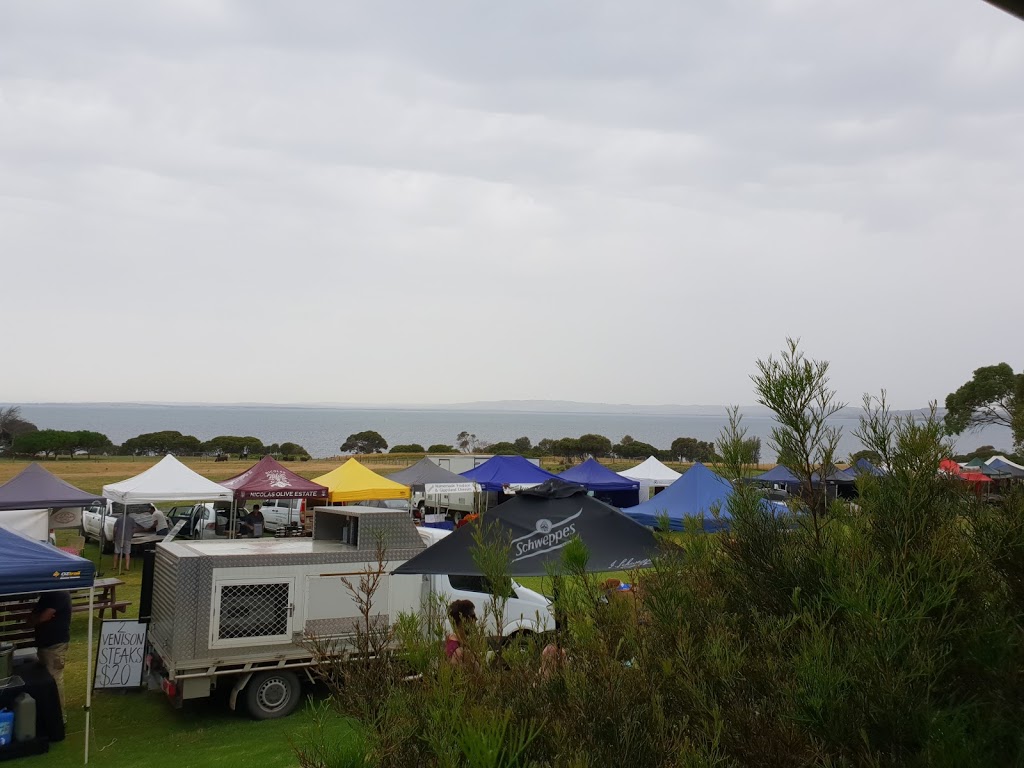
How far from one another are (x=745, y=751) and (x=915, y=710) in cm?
40

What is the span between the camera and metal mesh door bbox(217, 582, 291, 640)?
870 cm

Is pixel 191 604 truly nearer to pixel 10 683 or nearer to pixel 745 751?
pixel 10 683

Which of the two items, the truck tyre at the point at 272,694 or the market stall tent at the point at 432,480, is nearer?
the truck tyre at the point at 272,694

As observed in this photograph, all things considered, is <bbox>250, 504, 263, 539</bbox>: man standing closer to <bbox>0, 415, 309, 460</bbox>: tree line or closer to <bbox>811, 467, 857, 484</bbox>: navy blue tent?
<bbox>811, 467, 857, 484</bbox>: navy blue tent

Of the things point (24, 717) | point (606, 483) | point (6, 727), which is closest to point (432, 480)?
point (606, 483)

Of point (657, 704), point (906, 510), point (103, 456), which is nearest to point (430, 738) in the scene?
point (657, 704)

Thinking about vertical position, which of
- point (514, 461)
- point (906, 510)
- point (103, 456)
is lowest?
point (103, 456)

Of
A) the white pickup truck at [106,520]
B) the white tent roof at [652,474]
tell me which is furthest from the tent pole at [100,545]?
the white tent roof at [652,474]

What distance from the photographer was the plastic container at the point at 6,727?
7781mm

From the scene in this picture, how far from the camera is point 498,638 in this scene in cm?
268

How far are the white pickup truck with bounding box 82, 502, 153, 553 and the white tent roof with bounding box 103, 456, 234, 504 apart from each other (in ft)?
6.73

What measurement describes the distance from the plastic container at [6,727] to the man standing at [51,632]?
546 millimetres

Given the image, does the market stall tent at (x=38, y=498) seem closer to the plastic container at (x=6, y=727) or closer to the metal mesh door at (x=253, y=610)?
the plastic container at (x=6, y=727)

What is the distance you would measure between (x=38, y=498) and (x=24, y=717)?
10.2 metres
